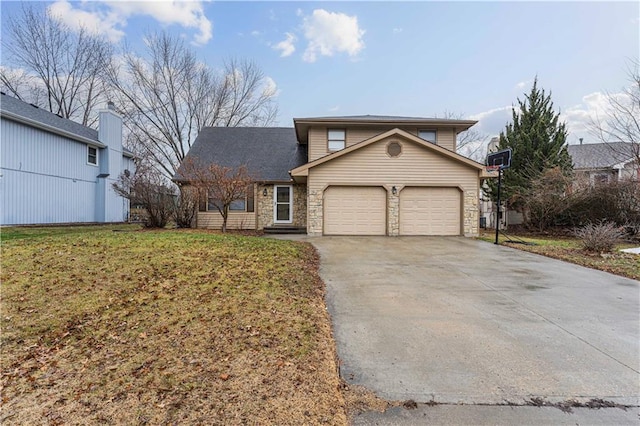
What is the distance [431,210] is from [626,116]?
988cm

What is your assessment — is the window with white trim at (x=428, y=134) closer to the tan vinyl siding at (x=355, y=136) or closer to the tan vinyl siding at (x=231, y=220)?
the tan vinyl siding at (x=355, y=136)

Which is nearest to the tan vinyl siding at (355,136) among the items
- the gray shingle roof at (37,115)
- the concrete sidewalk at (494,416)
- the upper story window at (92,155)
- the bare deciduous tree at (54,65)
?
the gray shingle roof at (37,115)

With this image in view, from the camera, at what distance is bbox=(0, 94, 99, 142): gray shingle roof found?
45.6 ft

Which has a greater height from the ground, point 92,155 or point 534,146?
point 534,146

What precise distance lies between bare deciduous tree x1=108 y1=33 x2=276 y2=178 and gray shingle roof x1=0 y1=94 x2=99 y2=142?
4905 mm

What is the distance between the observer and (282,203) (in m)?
15.4

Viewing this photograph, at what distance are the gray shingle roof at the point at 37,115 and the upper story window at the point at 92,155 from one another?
1.99 feet

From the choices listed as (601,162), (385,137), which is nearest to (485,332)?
(385,137)

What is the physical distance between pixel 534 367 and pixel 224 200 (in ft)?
35.0

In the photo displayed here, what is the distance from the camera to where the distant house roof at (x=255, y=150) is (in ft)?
51.5

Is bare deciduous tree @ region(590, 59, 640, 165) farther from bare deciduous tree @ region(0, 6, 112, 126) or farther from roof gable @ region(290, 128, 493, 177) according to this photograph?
bare deciduous tree @ region(0, 6, 112, 126)

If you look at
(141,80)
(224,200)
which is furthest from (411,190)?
(141,80)

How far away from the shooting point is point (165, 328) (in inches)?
140

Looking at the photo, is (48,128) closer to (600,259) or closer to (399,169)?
(399,169)
